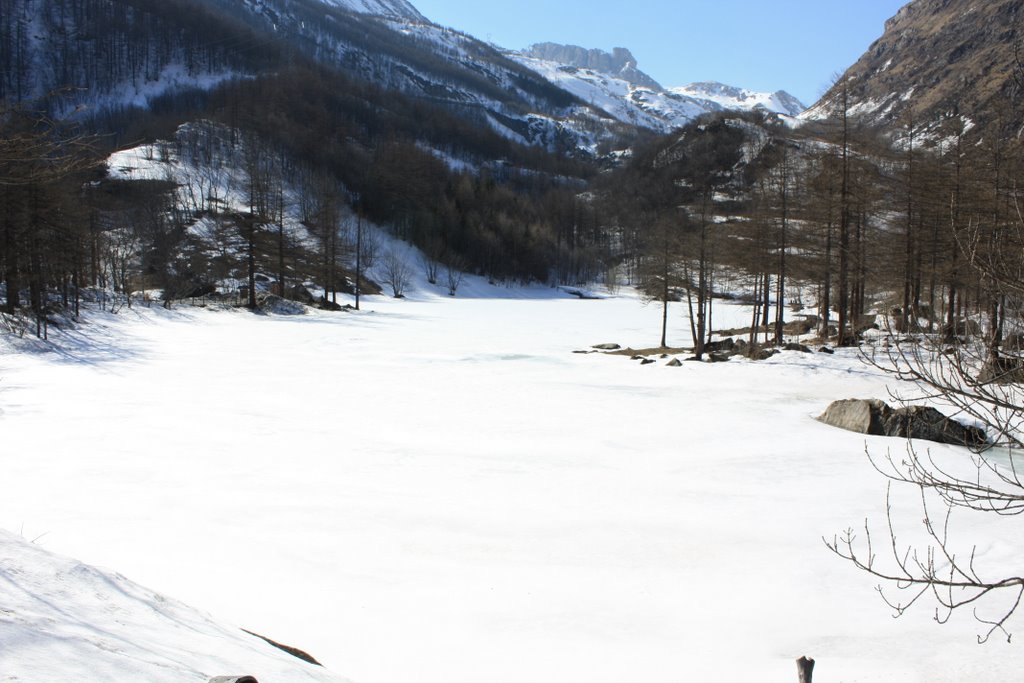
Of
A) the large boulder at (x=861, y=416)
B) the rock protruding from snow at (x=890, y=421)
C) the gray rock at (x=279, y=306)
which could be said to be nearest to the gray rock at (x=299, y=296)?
the gray rock at (x=279, y=306)

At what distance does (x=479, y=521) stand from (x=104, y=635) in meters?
5.73

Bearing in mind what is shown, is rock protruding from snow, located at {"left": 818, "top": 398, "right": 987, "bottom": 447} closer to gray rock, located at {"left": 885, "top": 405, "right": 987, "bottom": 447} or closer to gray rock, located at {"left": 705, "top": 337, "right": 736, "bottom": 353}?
gray rock, located at {"left": 885, "top": 405, "right": 987, "bottom": 447}

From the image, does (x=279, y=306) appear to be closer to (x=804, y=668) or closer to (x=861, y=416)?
(x=861, y=416)

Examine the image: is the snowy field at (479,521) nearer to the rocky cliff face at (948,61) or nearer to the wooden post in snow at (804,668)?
the wooden post in snow at (804,668)

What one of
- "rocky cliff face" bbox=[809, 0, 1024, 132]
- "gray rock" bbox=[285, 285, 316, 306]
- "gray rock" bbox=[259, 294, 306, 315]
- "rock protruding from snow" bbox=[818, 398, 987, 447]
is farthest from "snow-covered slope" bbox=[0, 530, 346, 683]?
"rocky cliff face" bbox=[809, 0, 1024, 132]

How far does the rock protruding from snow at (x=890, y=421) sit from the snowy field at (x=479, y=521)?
953 millimetres

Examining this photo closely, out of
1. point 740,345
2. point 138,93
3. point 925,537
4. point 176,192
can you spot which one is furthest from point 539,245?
point 925,537

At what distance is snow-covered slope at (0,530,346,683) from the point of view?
9.84 ft

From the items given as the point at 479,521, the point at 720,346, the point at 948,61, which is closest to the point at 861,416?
the point at 479,521

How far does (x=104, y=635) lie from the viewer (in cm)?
361

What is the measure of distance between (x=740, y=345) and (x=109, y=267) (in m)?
53.5

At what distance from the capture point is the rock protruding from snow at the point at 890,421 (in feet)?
46.8

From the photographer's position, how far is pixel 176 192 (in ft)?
258

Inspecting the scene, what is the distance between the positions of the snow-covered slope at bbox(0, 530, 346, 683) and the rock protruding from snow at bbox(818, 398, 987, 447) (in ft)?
48.2
